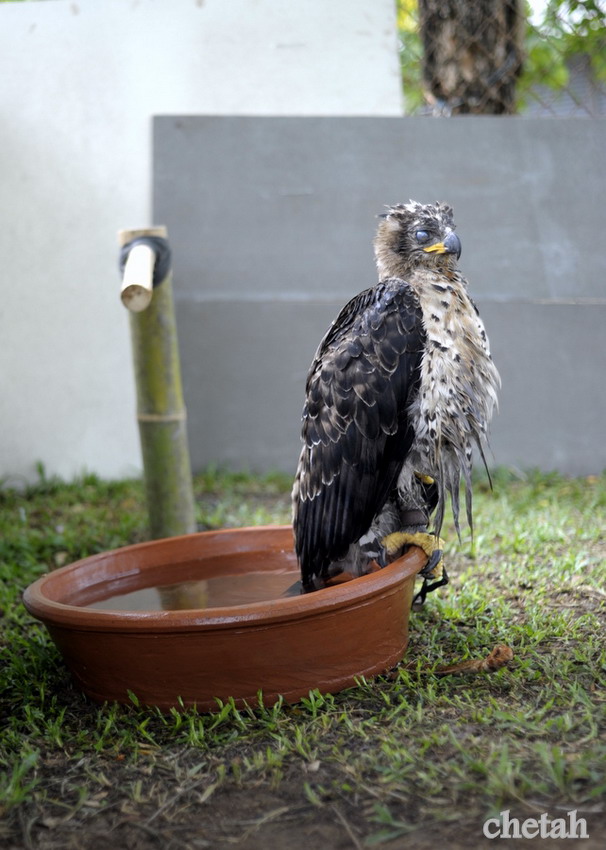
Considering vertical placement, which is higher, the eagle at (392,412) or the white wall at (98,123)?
the white wall at (98,123)

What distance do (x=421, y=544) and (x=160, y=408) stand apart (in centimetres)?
165

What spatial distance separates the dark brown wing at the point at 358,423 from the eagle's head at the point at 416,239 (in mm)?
189

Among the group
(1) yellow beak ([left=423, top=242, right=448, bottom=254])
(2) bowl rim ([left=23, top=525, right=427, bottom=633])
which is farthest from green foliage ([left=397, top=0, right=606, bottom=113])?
(2) bowl rim ([left=23, top=525, right=427, bottom=633])

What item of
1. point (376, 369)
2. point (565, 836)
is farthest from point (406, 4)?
point (565, 836)

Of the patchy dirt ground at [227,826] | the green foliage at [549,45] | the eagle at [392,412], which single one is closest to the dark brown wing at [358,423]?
the eagle at [392,412]

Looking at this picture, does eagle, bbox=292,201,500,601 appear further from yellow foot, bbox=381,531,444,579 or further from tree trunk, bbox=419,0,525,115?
tree trunk, bbox=419,0,525,115

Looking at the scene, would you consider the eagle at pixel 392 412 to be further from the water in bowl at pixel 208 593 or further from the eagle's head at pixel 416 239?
the water in bowl at pixel 208 593

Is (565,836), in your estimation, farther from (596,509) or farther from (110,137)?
(110,137)

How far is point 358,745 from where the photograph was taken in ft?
7.57

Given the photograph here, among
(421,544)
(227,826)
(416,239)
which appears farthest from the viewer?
(416,239)

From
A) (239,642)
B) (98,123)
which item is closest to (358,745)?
(239,642)

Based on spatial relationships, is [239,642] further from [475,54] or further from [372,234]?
[475,54]

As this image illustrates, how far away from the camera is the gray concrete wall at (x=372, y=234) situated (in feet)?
17.8

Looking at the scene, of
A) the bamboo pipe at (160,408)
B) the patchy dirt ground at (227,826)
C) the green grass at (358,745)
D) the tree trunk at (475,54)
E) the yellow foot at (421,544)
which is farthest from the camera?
the tree trunk at (475,54)
